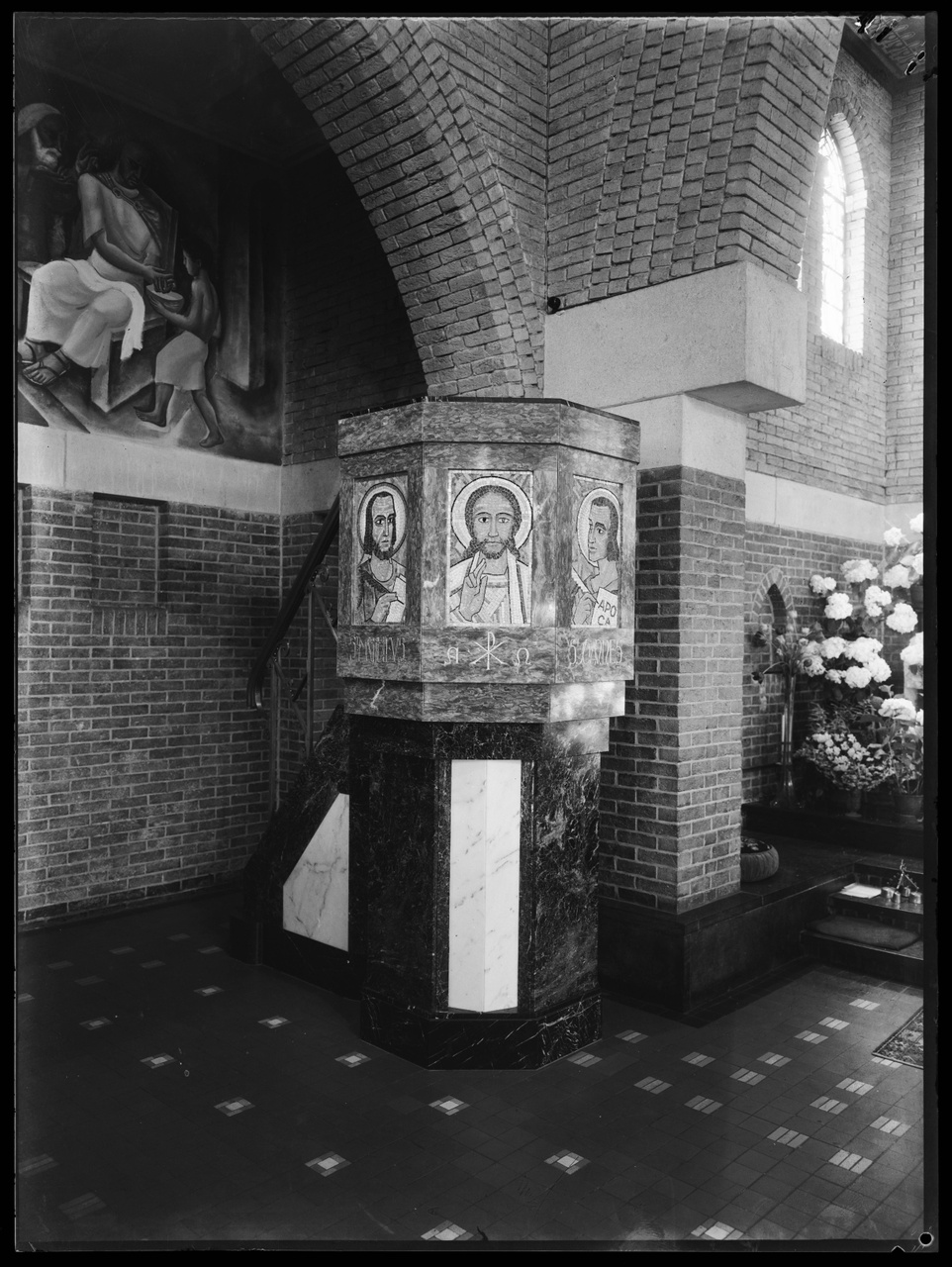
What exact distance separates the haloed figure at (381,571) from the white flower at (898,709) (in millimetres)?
4164

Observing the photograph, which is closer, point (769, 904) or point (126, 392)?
point (769, 904)

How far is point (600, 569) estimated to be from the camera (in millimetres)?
3803

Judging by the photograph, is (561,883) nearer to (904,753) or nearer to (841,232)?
(904,753)

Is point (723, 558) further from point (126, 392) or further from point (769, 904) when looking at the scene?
point (126, 392)

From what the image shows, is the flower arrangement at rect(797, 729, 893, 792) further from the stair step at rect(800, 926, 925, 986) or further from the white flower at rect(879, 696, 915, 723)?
the stair step at rect(800, 926, 925, 986)

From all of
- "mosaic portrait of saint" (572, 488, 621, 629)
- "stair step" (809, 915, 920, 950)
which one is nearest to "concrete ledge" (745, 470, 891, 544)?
"stair step" (809, 915, 920, 950)

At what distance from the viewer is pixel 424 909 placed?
12.0 feet

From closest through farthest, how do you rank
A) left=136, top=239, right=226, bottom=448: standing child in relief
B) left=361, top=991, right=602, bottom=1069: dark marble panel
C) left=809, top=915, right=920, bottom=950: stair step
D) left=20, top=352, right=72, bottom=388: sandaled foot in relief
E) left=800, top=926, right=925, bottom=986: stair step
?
left=361, top=991, right=602, bottom=1069: dark marble panel, left=800, top=926, right=925, bottom=986: stair step, left=809, top=915, right=920, bottom=950: stair step, left=20, top=352, right=72, bottom=388: sandaled foot in relief, left=136, top=239, right=226, bottom=448: standing child in relief

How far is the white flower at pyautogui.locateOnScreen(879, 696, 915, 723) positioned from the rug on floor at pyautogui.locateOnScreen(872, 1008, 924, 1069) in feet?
8.81

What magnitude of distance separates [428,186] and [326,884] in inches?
129

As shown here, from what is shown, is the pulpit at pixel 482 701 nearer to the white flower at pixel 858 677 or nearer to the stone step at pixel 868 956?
the stone step at pixel 868 956

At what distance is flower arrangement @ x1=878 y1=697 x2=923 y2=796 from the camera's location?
21.3 ft

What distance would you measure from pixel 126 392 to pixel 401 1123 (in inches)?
174
